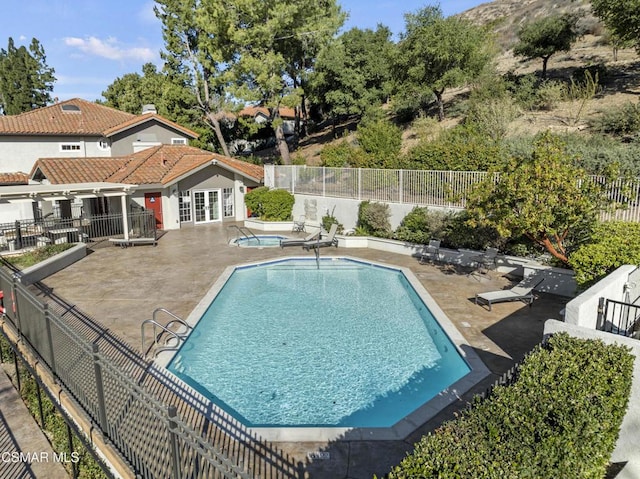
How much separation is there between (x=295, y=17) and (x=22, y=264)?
25.4 meters

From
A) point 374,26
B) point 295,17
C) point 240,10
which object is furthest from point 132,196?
point 374,26

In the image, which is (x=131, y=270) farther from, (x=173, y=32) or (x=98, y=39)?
(x=98, y=39)

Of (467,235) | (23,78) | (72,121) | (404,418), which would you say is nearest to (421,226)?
(467,235)

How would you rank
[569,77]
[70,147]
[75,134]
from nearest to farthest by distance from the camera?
[75,134] → [70,147] → [569,77]

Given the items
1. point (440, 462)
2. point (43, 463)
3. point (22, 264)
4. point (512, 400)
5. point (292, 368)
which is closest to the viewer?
point (440, 462)

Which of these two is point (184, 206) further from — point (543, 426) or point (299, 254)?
point (543, 426)

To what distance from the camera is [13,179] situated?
90.0ft

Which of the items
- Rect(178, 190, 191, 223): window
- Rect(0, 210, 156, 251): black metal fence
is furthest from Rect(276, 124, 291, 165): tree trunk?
Rect(0, 210, 156, 251): black metal fence

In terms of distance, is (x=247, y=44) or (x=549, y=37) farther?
(x=549, y=37)

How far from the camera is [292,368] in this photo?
9680mm

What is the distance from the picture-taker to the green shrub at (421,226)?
18.6 m

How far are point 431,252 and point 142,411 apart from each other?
14.7 meters

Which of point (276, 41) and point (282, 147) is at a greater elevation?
point (276, 41)

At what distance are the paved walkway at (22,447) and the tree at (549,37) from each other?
141ft
